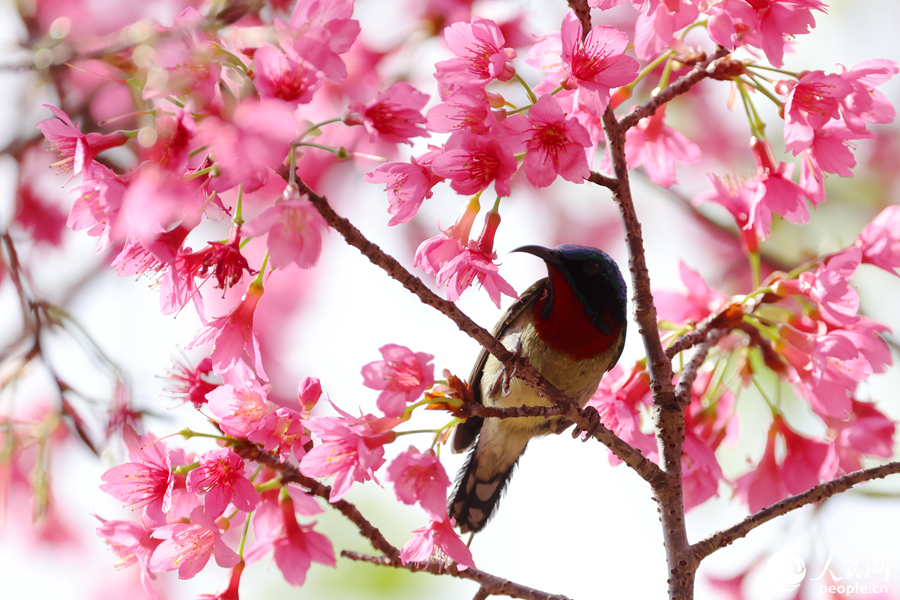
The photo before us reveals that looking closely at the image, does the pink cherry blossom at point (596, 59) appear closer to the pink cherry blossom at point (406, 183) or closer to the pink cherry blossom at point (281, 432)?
the pink cherry blossom at point (406, 183)

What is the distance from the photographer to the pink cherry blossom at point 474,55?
1.65 m

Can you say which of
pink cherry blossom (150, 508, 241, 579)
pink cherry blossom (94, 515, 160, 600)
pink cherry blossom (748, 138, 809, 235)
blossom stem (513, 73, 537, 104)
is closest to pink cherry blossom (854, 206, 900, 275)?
pink cherry blossom (748, 138, 809, 235)

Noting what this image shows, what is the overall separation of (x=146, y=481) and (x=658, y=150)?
1897 millimetres

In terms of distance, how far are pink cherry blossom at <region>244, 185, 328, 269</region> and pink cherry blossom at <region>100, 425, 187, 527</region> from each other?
691mm

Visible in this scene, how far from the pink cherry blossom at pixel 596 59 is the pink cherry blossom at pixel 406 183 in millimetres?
394

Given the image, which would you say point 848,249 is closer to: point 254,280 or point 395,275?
point 395,275

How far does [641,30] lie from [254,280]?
1246 mm

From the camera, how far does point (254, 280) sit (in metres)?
1.77

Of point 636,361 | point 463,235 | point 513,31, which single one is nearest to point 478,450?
point 636,361

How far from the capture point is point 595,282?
2.95 m

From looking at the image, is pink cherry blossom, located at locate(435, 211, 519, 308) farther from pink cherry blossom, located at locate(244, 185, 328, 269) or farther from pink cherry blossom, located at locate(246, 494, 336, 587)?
pink cherry blossom, located at locate(246, 494, 336, 587)

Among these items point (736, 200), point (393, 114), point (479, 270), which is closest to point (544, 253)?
point (736, 200)

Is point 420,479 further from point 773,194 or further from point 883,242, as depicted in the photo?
point 883,242

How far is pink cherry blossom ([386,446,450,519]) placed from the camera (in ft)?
Answer: 5.26
